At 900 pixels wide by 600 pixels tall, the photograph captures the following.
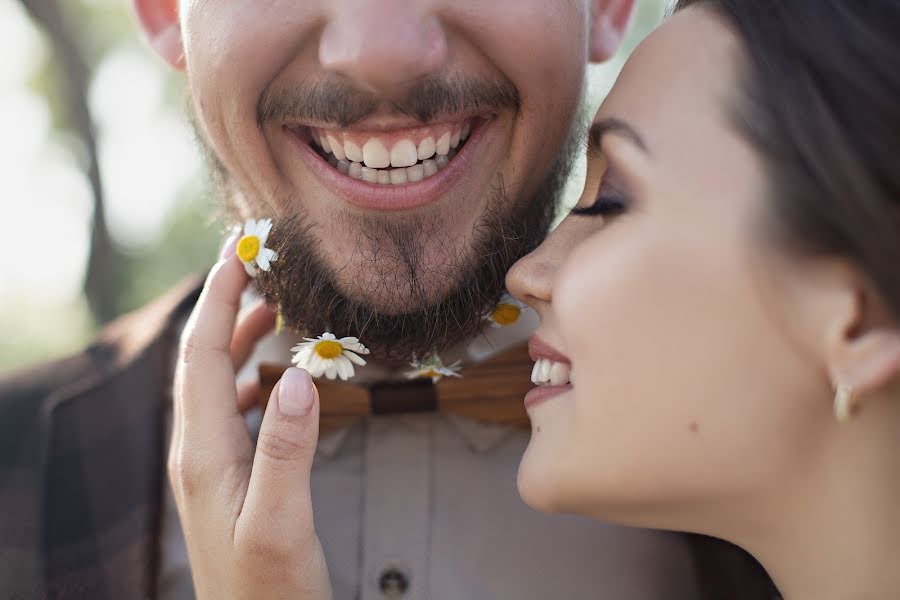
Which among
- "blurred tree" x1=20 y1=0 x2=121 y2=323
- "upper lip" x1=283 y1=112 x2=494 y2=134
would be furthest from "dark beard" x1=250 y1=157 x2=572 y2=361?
"blurred tree" x1=20 y1=0 x2=121 y2=323

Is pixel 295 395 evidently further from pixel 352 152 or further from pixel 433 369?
pixel 352 152

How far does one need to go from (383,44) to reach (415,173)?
0.36 meters

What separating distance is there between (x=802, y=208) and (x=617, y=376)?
42 centimetres

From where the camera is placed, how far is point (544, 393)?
5.92 feet

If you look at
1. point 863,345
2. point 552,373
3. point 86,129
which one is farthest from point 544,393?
point 86,129

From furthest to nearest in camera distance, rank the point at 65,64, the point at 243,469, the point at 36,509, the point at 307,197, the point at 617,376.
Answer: the point at 65,64
the point at 36,509
the point at 307,197
the point at 243,469
the point at 617,376

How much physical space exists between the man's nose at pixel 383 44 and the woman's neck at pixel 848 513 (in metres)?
1.09

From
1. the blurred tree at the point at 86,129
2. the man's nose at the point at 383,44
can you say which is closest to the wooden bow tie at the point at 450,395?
the man's nose at the point at 383,44

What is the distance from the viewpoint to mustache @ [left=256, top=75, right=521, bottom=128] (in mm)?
1962

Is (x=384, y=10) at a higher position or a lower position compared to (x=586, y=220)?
higher

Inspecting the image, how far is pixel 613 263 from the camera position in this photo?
63.2 inches

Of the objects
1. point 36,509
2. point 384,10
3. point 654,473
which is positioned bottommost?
point 36,509

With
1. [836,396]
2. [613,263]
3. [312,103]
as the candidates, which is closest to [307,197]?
[312,103]

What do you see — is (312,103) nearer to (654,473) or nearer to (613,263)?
(613,263)
